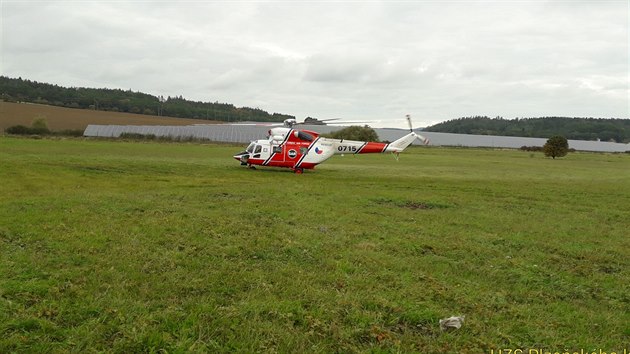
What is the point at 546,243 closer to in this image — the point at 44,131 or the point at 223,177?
the point at 223,177

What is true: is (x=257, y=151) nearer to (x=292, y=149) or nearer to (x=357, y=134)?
(x=292, y=149)

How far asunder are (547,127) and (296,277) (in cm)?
19214

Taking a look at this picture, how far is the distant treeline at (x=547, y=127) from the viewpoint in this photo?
15762 centimetres

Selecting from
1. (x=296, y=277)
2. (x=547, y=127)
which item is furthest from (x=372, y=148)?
(x=547, y=127)

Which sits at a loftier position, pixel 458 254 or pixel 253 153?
pixel 253 153

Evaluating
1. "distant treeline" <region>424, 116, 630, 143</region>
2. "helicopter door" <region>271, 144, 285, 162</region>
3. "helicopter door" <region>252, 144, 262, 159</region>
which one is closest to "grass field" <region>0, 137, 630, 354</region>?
"helicopter door" <region>271, 144, 285, 162</region>

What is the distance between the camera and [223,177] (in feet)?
68.2

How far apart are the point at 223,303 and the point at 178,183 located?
1315 cm

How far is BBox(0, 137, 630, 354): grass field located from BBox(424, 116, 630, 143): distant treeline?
14330cm

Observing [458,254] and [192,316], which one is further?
[458,254]

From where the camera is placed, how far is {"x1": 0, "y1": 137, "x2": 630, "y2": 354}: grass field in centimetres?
446

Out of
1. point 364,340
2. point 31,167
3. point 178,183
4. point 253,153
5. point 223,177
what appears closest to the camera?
point 364,340

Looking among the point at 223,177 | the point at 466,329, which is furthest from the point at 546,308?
the point at 223,177

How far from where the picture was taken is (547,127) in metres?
173
